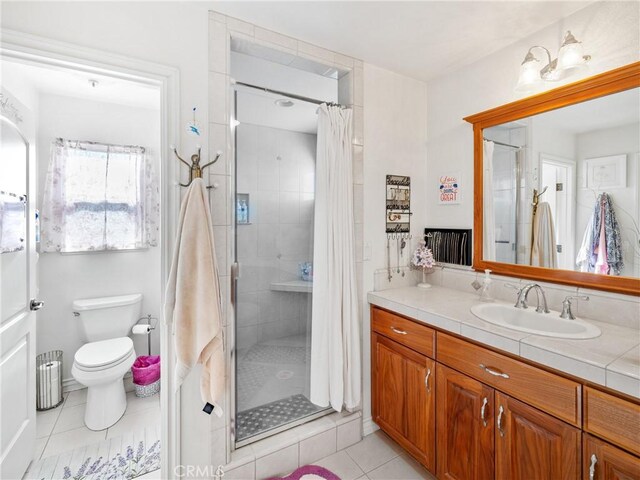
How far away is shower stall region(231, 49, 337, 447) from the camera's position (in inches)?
67.8

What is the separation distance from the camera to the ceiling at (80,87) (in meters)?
2.02

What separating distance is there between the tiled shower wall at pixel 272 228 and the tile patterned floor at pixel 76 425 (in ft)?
3.99

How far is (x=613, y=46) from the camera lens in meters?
1.40

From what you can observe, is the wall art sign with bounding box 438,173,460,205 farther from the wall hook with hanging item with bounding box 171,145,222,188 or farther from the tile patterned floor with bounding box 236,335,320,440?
the wall hook with hanging item with bounding box 171,145,222,188

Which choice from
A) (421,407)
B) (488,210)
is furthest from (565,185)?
(421,407)

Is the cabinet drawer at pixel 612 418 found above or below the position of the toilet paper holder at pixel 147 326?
above

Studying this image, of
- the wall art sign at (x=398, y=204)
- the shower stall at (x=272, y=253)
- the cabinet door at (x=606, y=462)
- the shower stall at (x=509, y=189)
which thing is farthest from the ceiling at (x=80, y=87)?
the cabinet door at (x=606, y=462)

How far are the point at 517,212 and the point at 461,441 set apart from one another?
130 cm

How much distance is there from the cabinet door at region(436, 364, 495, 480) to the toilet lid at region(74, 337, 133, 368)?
7.08 feet

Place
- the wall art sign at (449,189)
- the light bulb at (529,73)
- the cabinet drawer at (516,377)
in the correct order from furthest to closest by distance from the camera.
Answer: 1. the wall art sign at (449,189)
2. the light bulb at (529,73)
3. the cabinet drawer at (516,377)

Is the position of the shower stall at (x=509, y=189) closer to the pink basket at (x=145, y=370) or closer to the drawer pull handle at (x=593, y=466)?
the drawer pull handle at (x=593, y=466)

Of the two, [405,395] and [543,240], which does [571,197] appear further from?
[405,395]

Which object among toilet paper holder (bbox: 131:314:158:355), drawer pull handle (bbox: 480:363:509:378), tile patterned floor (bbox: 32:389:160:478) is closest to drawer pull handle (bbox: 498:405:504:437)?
drawer pull handle (bbox: 480:363:509:378)

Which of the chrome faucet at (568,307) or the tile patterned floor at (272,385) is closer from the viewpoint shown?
the chrome faucet at (568,307)
